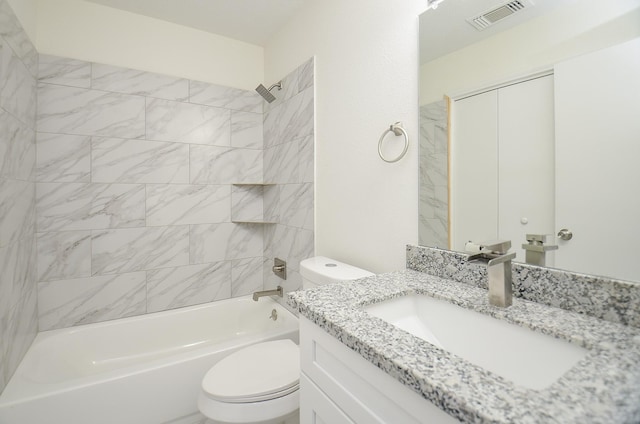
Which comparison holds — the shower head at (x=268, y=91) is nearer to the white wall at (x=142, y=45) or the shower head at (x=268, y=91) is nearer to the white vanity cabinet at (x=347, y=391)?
the white wall at (x=142, y=45)

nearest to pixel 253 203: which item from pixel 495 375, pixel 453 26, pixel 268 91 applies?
pixel 268 91

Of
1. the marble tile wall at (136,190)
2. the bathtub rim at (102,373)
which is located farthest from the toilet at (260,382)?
the marble tile wall at (136,190)

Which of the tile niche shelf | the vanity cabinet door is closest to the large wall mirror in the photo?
the vanity cabinet door

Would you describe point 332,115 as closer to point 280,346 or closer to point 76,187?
point 280,346

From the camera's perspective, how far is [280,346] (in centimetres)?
156

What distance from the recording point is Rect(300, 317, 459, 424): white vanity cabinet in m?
0.53

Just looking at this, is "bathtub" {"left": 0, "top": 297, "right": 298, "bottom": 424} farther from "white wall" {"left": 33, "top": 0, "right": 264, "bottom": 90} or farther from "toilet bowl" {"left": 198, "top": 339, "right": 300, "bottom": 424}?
"white wall" {"left": 33, "top": 0, "right": 264, "bottom": 90}

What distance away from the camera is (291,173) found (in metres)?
2.10

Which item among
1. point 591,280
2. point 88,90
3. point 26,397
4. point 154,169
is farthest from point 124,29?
point 591,280

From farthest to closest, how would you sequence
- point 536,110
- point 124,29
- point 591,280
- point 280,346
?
1. point 124,29
2. point 280,346
3. point 536,110
4. point 591,280

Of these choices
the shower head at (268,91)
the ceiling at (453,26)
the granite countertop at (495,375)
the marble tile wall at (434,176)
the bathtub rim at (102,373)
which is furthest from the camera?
the shower head at (268,91)

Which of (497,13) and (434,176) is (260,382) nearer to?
(434,176)

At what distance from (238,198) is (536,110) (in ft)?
6.75

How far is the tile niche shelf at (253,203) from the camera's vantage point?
2.38 m
